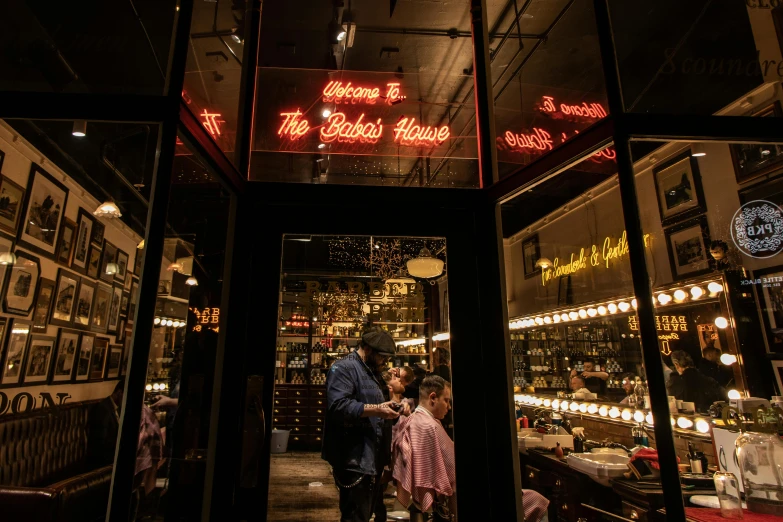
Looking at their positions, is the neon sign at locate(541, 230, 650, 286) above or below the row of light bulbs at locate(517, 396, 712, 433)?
above

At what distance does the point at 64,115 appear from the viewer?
5.90 feet

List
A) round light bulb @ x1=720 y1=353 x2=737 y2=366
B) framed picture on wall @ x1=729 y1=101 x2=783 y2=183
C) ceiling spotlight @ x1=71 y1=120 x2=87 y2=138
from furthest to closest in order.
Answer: round light bulb @ x1=720 y1=353 x2=737 y2=366 → framed picture on wall @ x1=729 y1=101 x2=783 y2=183 → ceiling spotlight @ x1=71 y1=120 x2=87 y2=138

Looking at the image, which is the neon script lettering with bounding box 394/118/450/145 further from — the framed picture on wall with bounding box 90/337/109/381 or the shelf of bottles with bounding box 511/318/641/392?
the shelf of bottles with bounding box 511/318/641/392

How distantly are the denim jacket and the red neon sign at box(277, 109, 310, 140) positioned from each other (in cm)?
155

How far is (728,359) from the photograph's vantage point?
4.25 metres

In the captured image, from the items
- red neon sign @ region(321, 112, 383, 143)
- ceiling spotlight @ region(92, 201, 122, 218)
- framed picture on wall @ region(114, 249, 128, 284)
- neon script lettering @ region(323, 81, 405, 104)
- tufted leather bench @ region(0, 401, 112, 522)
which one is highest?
neon script lettering @ region(323, 81, 405, 104)

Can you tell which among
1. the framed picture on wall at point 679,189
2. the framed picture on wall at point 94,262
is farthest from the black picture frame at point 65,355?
the framed picture on wall at point 679,189

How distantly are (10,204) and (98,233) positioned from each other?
27.8 inches

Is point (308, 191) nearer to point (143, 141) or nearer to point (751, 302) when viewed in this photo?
point (143, 141)

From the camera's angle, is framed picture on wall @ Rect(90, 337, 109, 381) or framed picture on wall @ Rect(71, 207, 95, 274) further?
framed picture on wall @ Rect(71, 207, 95, 274)

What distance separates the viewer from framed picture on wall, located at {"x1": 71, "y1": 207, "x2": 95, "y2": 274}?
3.67 metres

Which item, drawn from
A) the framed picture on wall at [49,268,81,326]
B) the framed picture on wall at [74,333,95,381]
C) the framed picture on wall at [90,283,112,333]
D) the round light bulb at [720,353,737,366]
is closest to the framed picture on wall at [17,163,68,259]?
the framed picture on wall at [49,268,81,326]

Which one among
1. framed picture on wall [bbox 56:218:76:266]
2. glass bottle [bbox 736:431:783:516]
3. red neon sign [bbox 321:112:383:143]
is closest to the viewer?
glass bottle [bbox 736:431:783:516]

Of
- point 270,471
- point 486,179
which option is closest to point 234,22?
point 486,179
